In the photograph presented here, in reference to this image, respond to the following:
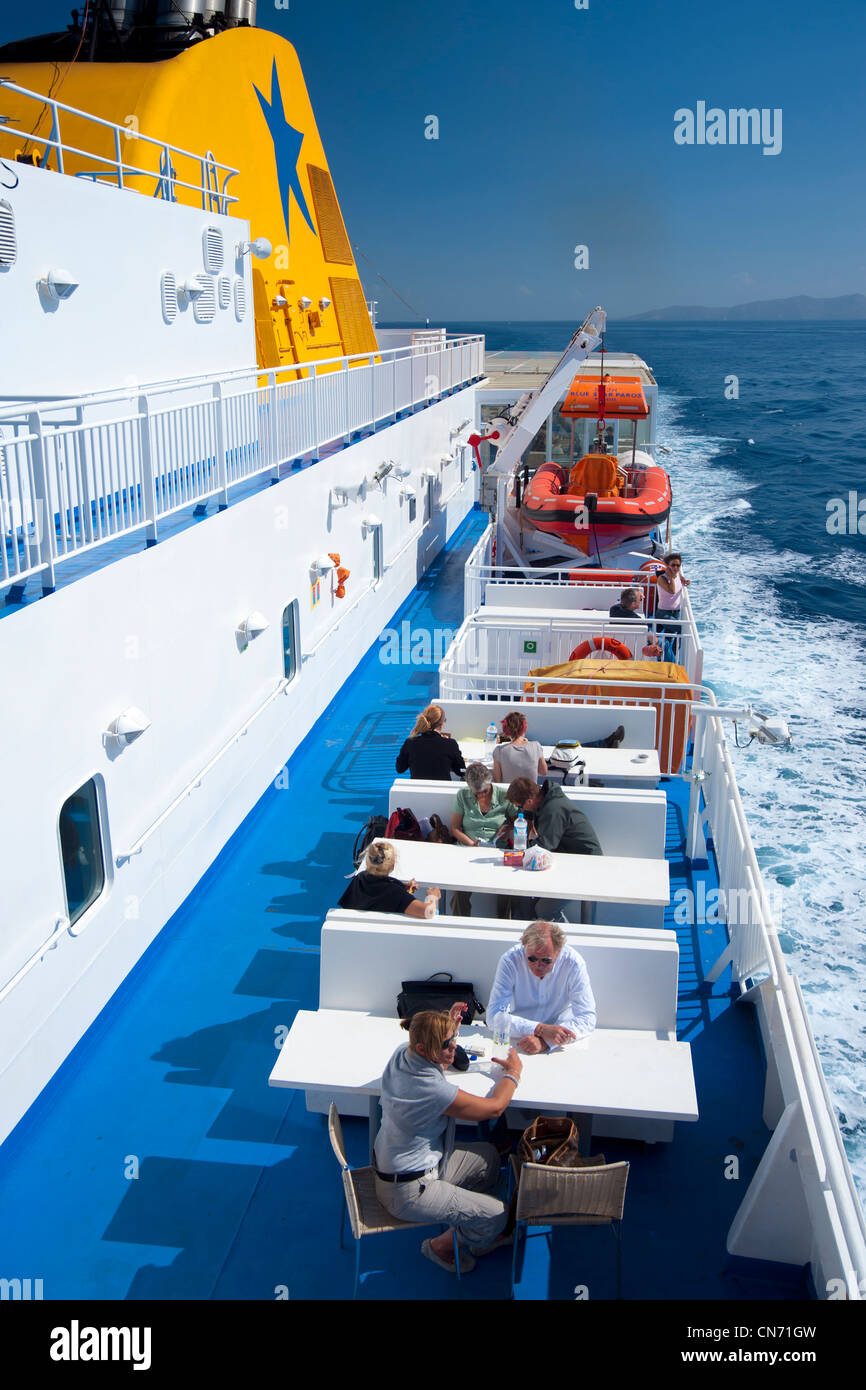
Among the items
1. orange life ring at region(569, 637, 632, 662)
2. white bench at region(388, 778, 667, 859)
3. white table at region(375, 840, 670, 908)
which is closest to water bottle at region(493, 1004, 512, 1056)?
white table at region(375, 840, 670, 908)

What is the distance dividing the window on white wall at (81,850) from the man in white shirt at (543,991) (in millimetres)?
2206

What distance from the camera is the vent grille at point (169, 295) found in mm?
8516

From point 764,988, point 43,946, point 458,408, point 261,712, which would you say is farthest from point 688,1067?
point 458,408

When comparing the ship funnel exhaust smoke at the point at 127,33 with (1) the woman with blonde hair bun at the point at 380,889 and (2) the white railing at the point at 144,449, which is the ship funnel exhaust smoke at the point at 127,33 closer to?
(2) the white railing at the point at 144,449

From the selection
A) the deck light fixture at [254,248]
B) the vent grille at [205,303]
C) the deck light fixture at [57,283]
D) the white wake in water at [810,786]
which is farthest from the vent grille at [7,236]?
the white wake in water at [810,786]

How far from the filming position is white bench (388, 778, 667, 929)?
632 centimetres

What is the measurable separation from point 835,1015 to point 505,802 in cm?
251

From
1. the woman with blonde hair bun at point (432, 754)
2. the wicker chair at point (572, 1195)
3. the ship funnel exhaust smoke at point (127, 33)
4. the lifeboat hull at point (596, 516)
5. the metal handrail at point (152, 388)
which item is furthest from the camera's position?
the lifeboat hull at point (596, 516)

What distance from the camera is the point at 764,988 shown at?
15.8 ft

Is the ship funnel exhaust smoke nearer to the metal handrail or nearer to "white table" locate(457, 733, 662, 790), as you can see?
the metal handrail

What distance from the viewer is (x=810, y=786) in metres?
10.0

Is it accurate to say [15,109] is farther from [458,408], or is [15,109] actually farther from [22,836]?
[458,408]

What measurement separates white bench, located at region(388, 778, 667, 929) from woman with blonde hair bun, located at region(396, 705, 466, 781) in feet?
1.04
